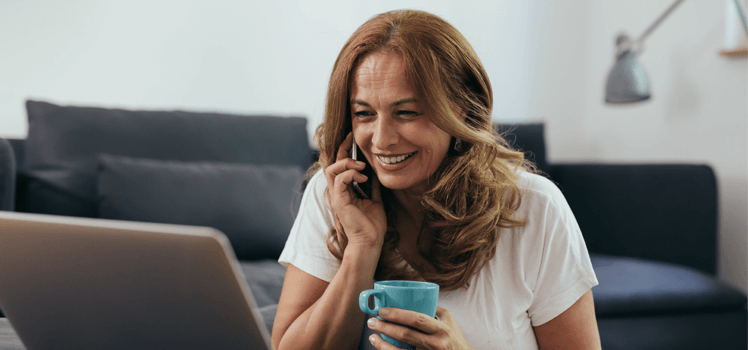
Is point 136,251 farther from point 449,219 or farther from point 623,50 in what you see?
point 623,50

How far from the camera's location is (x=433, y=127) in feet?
3.15

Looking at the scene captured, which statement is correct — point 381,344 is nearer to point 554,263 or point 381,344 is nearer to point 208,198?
point 554,263

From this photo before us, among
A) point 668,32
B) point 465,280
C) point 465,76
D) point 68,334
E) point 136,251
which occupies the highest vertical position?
point 668,32

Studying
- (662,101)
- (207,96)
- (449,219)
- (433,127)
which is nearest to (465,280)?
(449,219)

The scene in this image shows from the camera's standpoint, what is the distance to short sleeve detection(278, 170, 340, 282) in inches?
39.1

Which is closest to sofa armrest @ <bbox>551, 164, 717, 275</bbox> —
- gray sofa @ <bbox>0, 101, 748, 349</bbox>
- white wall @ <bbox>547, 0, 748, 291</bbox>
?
gray sofa @ <bbox>0, 101, 748, 349</bbox>

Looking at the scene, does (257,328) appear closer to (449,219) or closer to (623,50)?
(449,219)

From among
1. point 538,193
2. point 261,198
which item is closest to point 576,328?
point 538,193

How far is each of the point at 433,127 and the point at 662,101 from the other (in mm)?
1942

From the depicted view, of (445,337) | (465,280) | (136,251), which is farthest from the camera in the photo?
(465,280)

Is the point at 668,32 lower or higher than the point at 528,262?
higher

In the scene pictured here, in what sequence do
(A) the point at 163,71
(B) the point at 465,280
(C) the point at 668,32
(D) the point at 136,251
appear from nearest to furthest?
(D) the point at 136,251
(B) the point at 465,280
(A) the point at 163,71
(C) the point at 668,32

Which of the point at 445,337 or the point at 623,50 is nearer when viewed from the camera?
the point at 445,337

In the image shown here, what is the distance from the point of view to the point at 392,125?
3.11 ft
